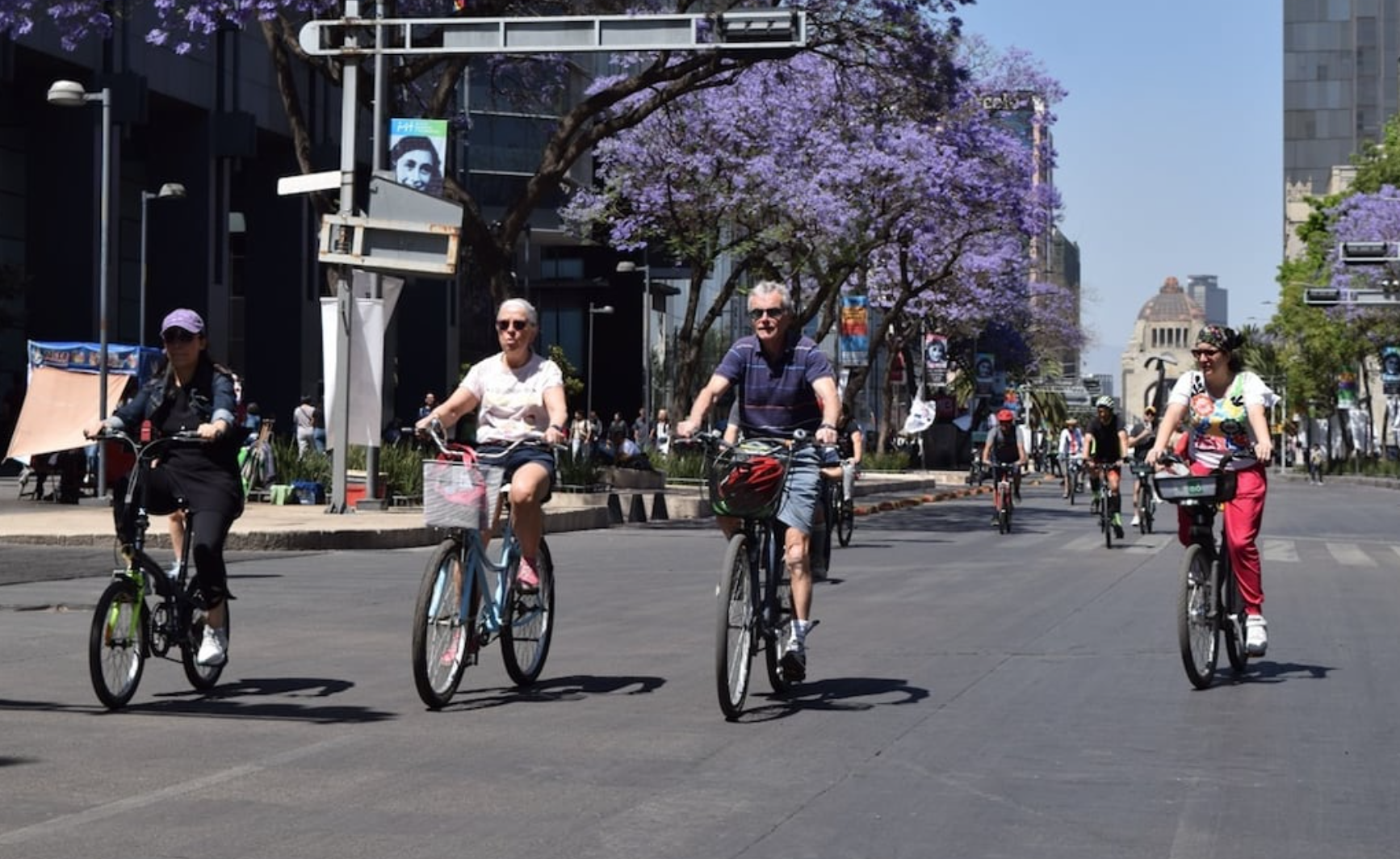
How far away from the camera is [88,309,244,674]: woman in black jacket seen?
9.52m

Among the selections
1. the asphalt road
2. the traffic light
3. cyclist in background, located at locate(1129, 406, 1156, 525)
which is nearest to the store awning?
cyclist in background, located at locate(1129, 406, 1156, 525)

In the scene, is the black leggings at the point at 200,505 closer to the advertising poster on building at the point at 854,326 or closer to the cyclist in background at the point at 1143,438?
the cyclist in background at the point at 1143,438

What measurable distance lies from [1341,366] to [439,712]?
281 feet

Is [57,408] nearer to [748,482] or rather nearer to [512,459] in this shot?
[512,459]

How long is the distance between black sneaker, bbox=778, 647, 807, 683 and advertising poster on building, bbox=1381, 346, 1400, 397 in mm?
70433

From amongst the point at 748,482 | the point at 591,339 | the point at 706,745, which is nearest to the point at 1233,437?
the point at 748,482

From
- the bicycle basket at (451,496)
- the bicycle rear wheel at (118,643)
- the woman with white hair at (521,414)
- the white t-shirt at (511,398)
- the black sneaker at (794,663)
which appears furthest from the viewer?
the white t-shirt at (511,398)

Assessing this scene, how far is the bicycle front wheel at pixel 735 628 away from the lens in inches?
351

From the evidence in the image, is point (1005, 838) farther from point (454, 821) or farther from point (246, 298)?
point (246, 298)

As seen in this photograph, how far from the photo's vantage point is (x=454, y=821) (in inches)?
266

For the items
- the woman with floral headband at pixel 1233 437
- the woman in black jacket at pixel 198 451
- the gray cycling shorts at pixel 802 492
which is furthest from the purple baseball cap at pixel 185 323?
the woman with floral headband at pixel 1233 437

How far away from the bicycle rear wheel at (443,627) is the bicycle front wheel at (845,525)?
1500 cm

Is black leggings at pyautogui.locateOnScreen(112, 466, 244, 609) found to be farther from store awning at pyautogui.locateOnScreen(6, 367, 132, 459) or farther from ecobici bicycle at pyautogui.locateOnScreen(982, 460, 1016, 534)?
ecobici bicycle at pyautogui.locateOnScreen(982, 460, 1016, 534)

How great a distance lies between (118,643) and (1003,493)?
69.7 feet
